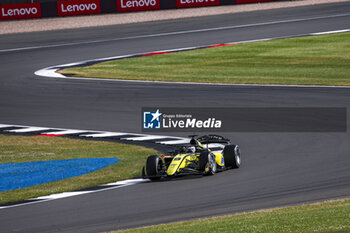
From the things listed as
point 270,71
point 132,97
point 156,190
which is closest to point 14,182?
point 156,190

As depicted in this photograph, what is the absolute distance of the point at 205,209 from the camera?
11727mm

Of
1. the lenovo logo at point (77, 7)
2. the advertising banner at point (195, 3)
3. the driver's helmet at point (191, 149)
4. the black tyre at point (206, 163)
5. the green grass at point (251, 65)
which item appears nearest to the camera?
the black tyre at point (206, 163)

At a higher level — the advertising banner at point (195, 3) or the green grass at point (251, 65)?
the advertising banner at point (195, 3)

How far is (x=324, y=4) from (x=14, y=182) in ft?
116

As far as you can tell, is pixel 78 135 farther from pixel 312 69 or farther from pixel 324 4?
pixel 324 4

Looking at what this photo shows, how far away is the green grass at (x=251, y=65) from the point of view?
27656 mm

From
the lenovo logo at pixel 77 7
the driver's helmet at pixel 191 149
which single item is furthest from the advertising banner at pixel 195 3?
the driver's helmet at pixel 191 149

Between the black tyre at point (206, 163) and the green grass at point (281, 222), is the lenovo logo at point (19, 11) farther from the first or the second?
the green grass at point (281, 222)

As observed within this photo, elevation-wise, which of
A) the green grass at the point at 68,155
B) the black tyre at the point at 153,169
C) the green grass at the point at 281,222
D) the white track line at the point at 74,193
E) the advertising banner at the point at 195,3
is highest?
the advertising banner at the point at 195,3

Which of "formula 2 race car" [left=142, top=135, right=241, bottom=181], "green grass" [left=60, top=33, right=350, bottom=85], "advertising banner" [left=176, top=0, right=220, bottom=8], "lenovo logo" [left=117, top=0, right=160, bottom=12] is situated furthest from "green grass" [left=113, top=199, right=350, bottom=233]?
"lenovo logo" [left=117, top=0, right=160, bottom=12]

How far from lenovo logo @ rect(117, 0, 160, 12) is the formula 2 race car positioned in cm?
3128

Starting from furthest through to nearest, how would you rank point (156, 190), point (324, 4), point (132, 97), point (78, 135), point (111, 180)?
point (324, 4)
point (132, 97)
point (78, 135)
point (111, 180)
point (156, 190)

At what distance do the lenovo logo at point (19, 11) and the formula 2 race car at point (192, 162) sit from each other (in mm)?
31622

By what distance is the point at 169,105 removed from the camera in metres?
23.0
